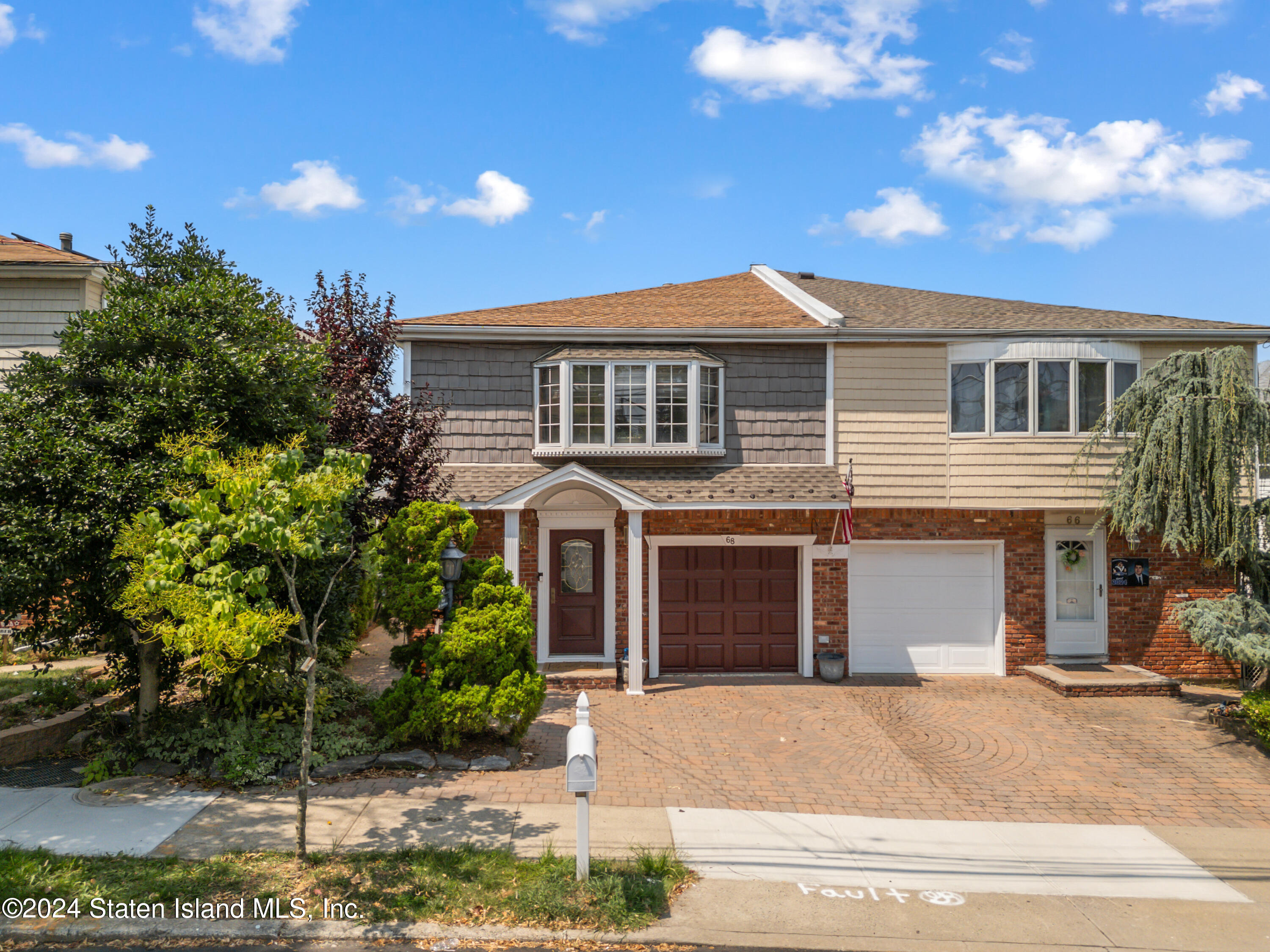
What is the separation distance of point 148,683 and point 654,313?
898 cm

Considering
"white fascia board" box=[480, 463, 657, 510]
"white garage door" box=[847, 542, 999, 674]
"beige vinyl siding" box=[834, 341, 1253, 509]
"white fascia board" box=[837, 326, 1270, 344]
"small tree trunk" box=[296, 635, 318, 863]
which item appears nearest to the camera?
"small tree trunk" box=[296, 635, 318, 863]

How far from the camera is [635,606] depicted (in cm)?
1150

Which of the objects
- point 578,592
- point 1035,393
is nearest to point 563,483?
point 578,592

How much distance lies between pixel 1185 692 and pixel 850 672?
494 centimetres

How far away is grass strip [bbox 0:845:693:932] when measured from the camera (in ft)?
17.0

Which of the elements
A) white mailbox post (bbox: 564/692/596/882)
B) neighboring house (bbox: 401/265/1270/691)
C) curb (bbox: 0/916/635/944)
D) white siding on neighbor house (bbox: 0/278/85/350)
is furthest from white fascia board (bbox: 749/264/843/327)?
white siding on neighbor house (bbox: 0/278/85/350)

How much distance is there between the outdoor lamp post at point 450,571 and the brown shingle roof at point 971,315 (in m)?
7.39

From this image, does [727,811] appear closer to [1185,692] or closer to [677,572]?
[677,572]

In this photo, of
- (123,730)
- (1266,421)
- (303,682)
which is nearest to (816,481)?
(1266,421)

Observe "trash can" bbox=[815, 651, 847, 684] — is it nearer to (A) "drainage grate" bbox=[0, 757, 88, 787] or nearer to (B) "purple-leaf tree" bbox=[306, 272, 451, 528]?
(B) "purple-leaf tree" bbox=[306, 272, 451, 528]

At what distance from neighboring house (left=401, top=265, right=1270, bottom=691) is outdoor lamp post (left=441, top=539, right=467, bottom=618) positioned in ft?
11.0

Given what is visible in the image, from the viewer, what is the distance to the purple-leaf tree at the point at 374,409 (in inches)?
385

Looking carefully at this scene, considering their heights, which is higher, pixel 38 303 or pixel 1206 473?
pixel 38 303

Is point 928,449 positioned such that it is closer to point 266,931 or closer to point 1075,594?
point 1075,594
